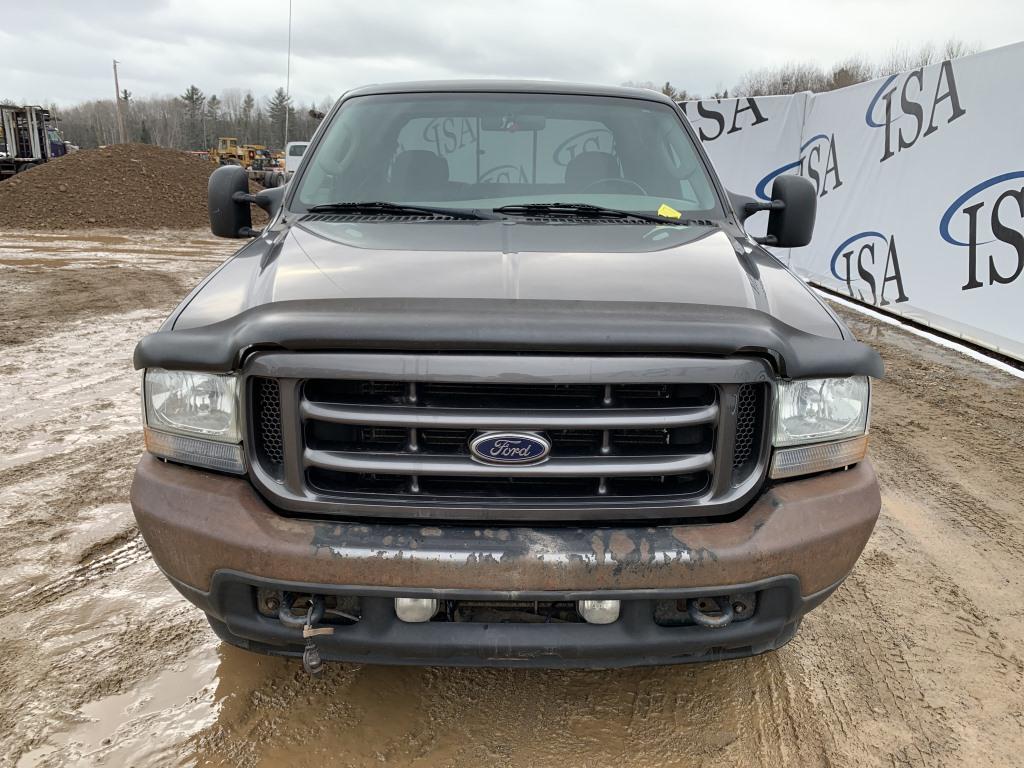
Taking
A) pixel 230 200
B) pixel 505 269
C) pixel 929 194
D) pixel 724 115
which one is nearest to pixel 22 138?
pixel 724 115

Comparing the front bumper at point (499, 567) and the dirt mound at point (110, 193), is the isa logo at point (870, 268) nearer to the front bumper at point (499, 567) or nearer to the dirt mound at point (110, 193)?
the front bumper at point (499, 567)

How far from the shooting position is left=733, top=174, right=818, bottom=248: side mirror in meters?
3.26

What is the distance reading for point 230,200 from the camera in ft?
10.8

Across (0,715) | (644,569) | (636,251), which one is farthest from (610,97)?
(0,715)

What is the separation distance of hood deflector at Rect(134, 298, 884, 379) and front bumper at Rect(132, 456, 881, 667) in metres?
0.34

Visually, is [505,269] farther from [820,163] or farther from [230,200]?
[820,163]

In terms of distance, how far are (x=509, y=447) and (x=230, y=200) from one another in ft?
6.98

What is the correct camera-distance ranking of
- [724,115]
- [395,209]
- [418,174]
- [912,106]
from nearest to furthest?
[395,209]
[418,174]
[912,106]
[724,115]

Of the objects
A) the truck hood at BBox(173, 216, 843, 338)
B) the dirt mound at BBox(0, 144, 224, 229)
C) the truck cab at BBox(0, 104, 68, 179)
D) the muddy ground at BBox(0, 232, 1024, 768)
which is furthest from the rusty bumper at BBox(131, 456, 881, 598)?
the truck cab at BBox(0, 104, 68, 179)

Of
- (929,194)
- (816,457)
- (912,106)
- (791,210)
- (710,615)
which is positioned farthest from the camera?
(912,106)

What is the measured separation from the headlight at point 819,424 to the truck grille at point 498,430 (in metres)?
0.08

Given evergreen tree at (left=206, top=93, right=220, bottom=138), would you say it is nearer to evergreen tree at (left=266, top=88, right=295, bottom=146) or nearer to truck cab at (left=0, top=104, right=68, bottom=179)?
evergreen tree at (left=266, top=88, right=295, bottom=146)

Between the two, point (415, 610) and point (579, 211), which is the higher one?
point (579, 211)

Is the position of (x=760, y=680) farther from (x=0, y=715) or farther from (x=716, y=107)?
(x=716, y=107)
